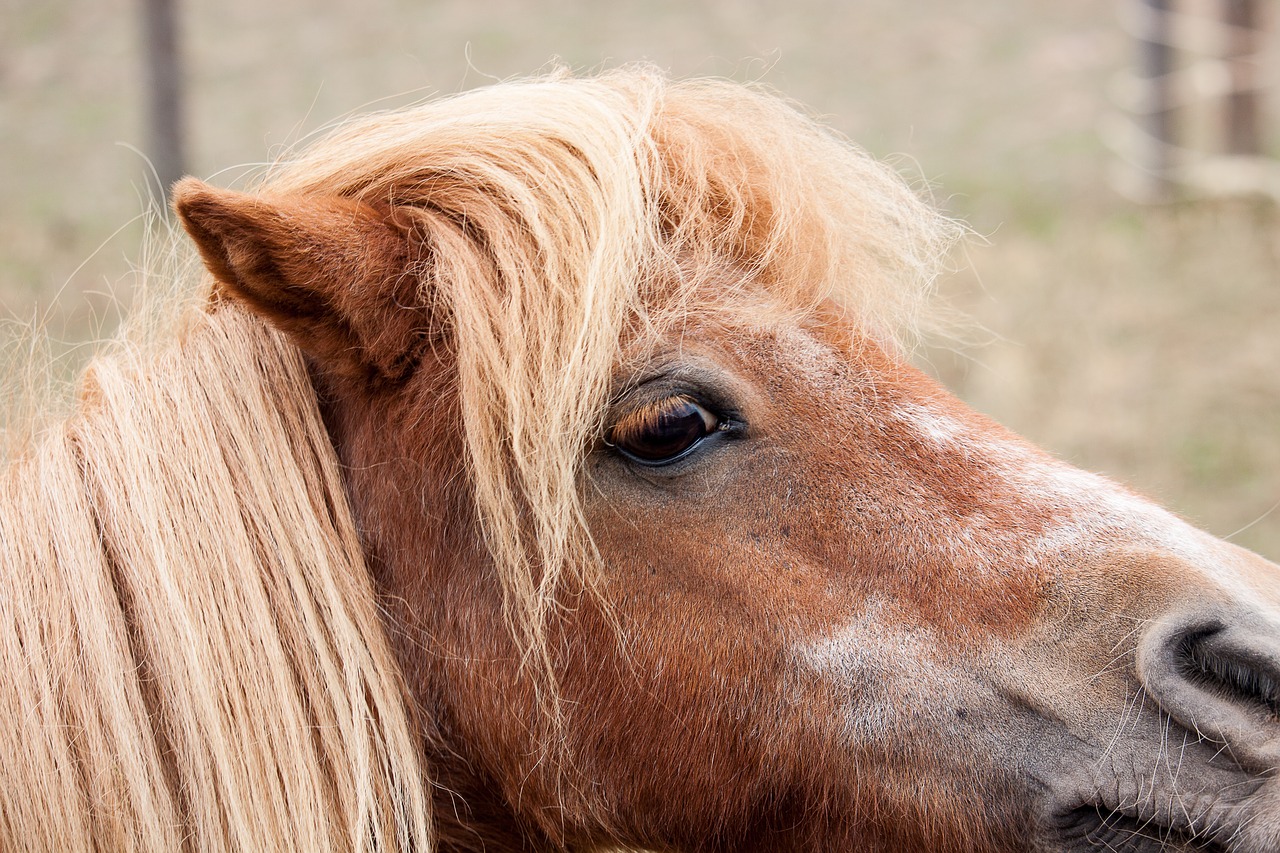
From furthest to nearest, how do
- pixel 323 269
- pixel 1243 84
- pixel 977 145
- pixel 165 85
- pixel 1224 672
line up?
pixel 977 145
pixel 1243 84
pixel 165 85
pixel 323 269
pixel 1224 672

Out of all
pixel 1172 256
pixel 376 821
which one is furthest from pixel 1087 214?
pixel 376 821

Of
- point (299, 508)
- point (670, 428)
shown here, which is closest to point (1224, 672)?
point (670, 428)

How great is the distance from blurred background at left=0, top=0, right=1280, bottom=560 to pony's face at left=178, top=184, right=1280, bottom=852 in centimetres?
90

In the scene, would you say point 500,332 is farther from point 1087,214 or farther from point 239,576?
point 1087,214

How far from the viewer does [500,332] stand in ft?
6.23

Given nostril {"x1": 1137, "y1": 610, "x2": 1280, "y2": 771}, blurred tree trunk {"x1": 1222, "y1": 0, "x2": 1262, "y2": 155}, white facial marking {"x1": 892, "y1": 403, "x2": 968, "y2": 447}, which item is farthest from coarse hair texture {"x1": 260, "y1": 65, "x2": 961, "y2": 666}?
blurred tree trunk {"x1": 1222, "y1": 0, "x2": 1262, "y2": 155}

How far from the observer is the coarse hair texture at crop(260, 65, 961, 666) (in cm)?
187

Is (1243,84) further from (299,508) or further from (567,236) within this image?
(299,508)

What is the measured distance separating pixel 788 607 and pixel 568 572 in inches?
15.7

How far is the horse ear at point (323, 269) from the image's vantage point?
65.7 inches

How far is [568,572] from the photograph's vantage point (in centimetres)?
192

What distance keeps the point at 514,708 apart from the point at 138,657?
66 centimetres

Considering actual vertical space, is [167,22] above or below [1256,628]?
above

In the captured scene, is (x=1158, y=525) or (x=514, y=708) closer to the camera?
(x=1158, y=525)
